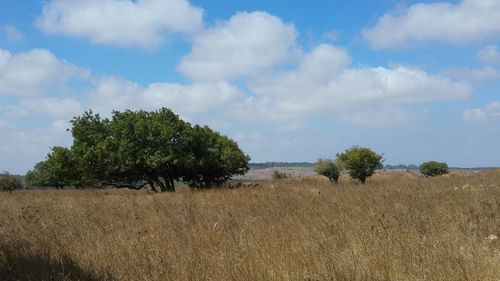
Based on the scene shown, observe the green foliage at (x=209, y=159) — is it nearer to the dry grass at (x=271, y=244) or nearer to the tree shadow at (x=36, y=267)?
the dry grass at (x=271, y=244)

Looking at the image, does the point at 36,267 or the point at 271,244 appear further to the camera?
the point at 271,244

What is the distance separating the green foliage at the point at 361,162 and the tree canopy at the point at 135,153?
14404mm

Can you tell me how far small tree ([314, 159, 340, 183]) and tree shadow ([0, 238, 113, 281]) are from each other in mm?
40103

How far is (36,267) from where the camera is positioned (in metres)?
5.52

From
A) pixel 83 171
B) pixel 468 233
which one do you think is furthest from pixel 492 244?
pixel 83 171

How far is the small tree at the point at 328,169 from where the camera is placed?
148 feet

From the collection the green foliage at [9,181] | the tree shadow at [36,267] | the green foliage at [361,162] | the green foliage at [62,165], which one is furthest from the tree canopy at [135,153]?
the green foliage at [9,181]

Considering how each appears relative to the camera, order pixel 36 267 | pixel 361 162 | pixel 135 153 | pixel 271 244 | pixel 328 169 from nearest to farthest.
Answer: pixel 36 267
pixel 271 244
pixel 135 153
pixel 361 162
pixel 328 169

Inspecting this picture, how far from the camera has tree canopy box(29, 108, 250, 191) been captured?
28.0 m

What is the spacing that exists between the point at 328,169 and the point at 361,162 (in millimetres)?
4573

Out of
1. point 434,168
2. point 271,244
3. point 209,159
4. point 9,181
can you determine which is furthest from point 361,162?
point 9,181

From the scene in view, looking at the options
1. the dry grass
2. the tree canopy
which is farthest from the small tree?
the dry grass

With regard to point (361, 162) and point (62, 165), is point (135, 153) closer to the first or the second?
point (62, 165)

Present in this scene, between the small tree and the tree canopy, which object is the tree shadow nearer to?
the tree canopy
